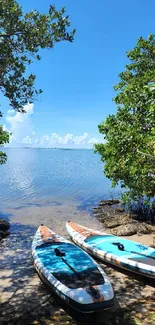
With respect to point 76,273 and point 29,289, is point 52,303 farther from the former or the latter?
point 29,289

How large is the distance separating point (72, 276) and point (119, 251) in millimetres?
2888

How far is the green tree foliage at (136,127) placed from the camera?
298 inches

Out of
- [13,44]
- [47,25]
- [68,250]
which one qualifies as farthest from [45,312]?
[47,25]

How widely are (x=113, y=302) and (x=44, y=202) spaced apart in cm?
1936

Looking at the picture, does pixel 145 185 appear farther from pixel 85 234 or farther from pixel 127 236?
pixel 85 234

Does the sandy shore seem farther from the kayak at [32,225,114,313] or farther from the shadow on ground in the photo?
the kayak at [32,225,114,313]

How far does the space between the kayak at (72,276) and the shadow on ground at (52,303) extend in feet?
1.13

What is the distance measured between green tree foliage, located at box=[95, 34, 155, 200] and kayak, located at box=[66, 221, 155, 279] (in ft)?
9.57

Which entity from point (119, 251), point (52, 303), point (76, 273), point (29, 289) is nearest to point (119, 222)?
point (119, 251)

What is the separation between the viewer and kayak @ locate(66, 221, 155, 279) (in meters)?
8.43

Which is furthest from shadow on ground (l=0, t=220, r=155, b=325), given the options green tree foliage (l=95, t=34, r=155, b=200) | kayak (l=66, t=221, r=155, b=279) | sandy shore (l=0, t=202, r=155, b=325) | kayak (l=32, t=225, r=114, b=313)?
green tree foliage (l=95, t=34, r=155, b=200)

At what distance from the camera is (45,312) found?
661 cm

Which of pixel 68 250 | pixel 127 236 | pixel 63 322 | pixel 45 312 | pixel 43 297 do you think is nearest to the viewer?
pixel 63 322

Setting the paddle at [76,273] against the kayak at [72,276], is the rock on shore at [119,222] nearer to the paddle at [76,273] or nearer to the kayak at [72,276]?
the kayak at [72,276]
